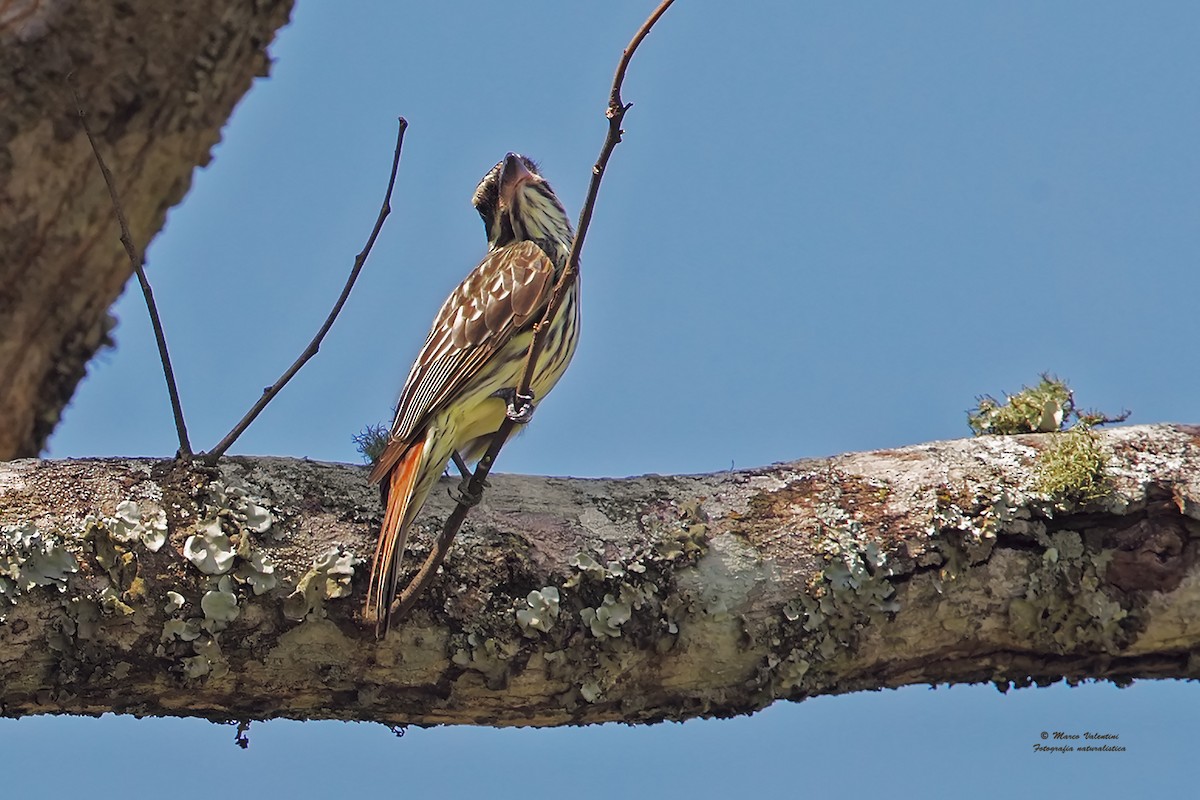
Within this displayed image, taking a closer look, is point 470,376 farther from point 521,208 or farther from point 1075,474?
point 1075,474

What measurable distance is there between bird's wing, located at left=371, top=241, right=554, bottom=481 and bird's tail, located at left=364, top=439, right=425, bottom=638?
11.4 inches

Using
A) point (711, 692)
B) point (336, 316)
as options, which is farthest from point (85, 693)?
point (711, 692)

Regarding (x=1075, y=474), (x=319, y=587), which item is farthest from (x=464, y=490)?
(x=1075, y=474)

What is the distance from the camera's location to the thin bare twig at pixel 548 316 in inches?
108

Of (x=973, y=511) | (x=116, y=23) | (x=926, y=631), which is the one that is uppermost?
(x=116, y=23)

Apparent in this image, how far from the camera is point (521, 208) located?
5516 millimetres

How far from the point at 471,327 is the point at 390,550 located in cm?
138

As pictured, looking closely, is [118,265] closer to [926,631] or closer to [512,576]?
[512,576]

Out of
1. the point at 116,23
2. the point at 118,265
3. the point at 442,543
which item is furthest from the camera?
the point at 118,265

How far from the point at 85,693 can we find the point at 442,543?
36.5 inches

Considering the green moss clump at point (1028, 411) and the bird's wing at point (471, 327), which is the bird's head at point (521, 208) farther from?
the green moss clump at point (1028, 411)

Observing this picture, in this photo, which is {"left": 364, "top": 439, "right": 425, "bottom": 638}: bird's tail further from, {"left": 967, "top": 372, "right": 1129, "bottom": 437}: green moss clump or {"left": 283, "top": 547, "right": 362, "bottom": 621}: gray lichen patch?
{"left": 967, "top": 372, "right": 1129, "bottom": 437}: green moss clump

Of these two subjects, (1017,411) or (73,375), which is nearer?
(1017,411)

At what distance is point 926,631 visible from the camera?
350 cm
